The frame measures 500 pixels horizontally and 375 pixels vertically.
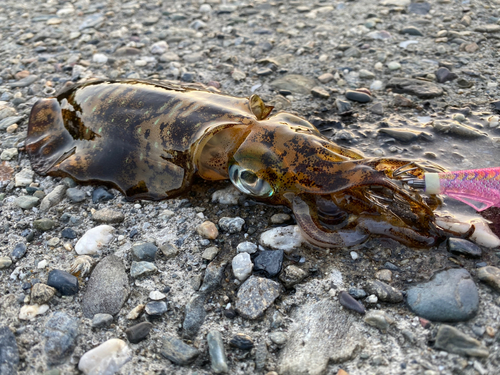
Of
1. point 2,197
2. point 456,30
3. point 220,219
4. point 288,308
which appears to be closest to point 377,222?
point 288,308

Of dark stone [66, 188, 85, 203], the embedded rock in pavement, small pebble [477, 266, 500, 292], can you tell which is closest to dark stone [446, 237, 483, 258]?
small pebble [477, 266, 500, 292]

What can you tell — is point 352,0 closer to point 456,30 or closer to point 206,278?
point 456,30

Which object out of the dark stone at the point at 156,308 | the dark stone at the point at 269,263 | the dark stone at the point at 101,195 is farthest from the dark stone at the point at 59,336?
the dark stone at the point at 269,263

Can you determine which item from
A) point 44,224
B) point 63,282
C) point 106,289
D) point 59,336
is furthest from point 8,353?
point 44,224

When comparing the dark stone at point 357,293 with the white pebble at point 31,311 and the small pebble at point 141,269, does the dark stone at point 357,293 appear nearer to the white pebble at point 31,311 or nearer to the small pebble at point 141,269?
the small pebble at point 141,269

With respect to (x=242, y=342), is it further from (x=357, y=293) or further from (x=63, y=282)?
(x=63, y=282)

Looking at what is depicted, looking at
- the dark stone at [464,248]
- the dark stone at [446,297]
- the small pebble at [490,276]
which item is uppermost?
the dark stone at [464,248]
